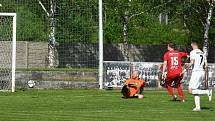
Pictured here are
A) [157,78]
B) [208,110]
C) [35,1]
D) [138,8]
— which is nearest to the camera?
[208,110]

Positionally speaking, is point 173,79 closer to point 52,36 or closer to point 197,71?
point 197,71

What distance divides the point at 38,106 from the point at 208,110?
509 centimetres

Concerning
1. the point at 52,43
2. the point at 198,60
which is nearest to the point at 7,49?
→ the point at 52,43

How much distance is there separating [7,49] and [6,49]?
0.05m

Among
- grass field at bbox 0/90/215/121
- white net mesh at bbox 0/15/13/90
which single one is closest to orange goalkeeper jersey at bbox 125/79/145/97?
grass field at bbox 0/90/215/121

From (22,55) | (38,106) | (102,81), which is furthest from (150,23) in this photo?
(38,106)

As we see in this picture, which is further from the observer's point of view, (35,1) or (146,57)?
(146,57)

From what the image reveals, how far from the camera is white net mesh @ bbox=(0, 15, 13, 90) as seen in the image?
31906 millimetres

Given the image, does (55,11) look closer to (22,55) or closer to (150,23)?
(22,55)

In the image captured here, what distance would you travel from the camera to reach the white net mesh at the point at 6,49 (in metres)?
31.9

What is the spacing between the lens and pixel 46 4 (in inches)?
1452

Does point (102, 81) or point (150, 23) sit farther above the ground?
point (150, 23)

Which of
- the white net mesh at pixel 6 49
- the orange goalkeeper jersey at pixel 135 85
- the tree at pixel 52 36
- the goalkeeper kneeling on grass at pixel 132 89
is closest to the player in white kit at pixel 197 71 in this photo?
the goalkeeper kneeling on grass at pixel 132 89

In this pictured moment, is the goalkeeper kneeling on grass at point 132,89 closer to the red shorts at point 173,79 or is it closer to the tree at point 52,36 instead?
the red shorts at point 173,79
